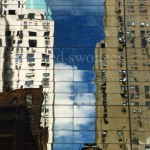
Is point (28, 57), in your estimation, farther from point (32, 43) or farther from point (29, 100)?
point (29, 100)

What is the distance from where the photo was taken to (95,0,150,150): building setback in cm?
2320

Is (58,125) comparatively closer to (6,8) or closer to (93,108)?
(93,108)

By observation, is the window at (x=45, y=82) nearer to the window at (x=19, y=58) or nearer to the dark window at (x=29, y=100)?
the dark window at (x=29, y=100)

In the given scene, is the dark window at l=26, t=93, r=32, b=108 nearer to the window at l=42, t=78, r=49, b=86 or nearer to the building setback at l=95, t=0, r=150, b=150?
the window at l=42, t=78, r=49, b=86

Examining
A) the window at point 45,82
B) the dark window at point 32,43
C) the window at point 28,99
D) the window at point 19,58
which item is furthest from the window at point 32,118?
the dark window at point 32,43

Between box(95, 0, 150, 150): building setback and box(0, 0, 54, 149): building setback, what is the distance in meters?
2.60

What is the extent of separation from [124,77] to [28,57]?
203 inches

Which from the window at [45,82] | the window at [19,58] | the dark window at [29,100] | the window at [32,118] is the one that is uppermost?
the window at [19,58]

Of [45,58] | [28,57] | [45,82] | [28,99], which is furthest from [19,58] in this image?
[28,99]

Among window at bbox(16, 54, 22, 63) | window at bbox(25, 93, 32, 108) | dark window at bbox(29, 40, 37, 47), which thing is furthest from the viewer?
dark window at bbox(29, 40, 37, 47)

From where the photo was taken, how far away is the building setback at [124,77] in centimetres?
2320

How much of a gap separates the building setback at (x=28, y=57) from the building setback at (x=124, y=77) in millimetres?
2604

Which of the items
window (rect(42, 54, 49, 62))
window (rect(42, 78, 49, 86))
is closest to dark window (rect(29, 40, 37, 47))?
window (rect(42, 54, 49, 62))

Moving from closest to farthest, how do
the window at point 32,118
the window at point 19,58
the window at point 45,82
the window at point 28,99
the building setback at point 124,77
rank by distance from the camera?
the window at point 32,118
the building setback at point 124,77
the window at point 28,99
the window at point 45,82
the window at point 19,58
